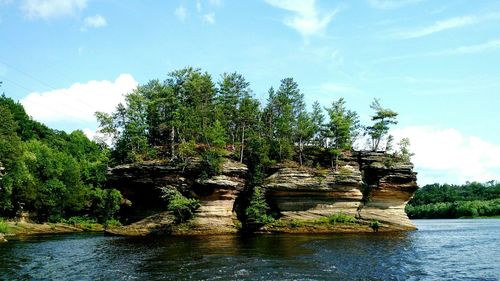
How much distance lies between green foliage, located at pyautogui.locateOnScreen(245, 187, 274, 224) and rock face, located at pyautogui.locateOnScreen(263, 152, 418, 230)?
1.47 metres

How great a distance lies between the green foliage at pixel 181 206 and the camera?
4995cm

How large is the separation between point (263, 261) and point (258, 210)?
981 inches

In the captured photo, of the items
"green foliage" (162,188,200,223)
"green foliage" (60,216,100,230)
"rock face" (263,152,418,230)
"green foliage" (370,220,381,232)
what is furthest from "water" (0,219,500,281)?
"green foliage" (60,216,100,230)

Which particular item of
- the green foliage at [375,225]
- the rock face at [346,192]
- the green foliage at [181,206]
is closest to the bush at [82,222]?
the green foliage at [181,206]

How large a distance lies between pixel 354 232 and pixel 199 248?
2240cm

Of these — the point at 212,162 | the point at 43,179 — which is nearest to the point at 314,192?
the point at 212,162

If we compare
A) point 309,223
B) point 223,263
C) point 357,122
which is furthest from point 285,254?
point 357,122

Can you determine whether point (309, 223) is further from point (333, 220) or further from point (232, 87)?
point (232, 87)

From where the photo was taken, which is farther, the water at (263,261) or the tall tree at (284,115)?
the tall tree at (284,115)

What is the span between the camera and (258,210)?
51.6m

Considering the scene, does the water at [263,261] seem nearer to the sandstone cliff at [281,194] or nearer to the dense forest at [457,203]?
the sandstone cliff at [281,194]

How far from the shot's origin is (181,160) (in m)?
53.6

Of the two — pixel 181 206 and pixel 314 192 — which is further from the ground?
pixel 314 192

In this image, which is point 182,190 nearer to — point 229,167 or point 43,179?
point 229,167
